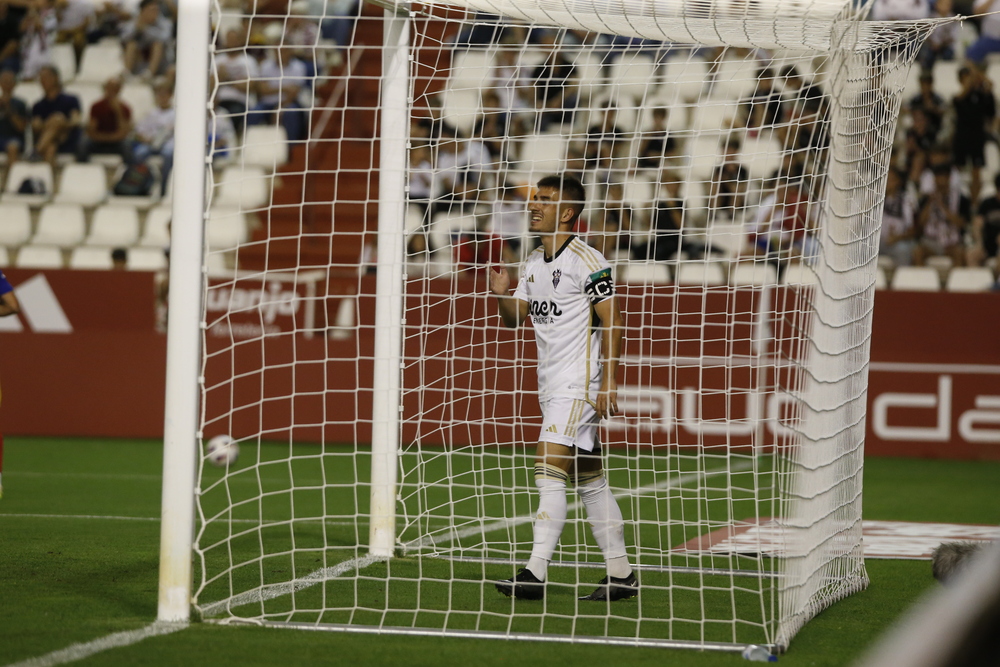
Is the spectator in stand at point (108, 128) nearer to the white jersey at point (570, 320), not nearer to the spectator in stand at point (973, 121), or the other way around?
the spectator in stand at point (973, 121)

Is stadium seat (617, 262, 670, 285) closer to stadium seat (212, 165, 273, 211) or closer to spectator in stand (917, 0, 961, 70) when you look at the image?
stadium seat (212, 165, 273, 211)

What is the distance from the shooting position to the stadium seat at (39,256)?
51.1 feet

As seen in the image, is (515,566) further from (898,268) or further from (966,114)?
(966,114)

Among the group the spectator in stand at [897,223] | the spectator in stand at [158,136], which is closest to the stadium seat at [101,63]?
the spectator in stand at [158,136]

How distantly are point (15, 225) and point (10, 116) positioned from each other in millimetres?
2108

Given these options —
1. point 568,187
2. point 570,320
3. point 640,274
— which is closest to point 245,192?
point 640,274

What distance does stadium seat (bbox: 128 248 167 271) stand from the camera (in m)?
15.5

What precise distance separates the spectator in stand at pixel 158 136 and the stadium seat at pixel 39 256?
5.84 ft

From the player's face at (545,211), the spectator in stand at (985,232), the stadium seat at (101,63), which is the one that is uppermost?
the stadium seat at (101,63)

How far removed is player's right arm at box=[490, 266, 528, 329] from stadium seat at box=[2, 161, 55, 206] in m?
12.3

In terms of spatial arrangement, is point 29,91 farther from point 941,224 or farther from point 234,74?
point 941,224

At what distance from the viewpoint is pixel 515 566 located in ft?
20.5

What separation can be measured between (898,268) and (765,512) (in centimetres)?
644

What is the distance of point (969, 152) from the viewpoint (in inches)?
626
